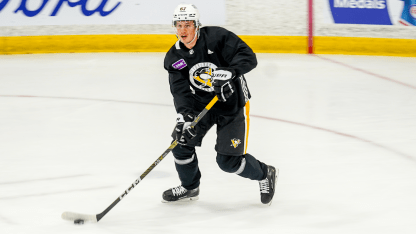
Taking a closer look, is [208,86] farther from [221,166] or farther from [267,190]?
[267,190]

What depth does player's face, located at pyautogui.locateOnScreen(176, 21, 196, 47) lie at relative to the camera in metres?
2.57

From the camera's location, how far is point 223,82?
2.48m

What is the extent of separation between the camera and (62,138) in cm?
399

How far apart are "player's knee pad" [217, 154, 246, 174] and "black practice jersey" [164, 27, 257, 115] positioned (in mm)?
205

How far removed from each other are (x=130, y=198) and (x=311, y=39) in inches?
192

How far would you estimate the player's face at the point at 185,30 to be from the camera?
101 inches

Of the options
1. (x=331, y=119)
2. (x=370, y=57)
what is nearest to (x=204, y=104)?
(x=331, y=119)

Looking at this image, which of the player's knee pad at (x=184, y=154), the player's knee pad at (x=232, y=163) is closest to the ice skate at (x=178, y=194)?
the player's knee pad at (x=184, y=154)

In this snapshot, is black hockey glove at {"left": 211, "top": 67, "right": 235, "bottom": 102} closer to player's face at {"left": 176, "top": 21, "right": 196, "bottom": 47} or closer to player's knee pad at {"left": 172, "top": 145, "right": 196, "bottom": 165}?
player's face at {"left": 176, "top": 21, "right": 196, "bottom": 47}

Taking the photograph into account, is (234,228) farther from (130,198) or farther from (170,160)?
(170,160)

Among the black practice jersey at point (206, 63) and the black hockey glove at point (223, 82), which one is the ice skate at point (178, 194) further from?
the black hockey glove at point (223, 82)

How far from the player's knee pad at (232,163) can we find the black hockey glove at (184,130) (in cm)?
19

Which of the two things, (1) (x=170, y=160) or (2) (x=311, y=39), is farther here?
(2) (x=311, y=39)

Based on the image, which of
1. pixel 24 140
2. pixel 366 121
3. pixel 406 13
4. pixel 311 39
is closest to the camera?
pixel 24 140
